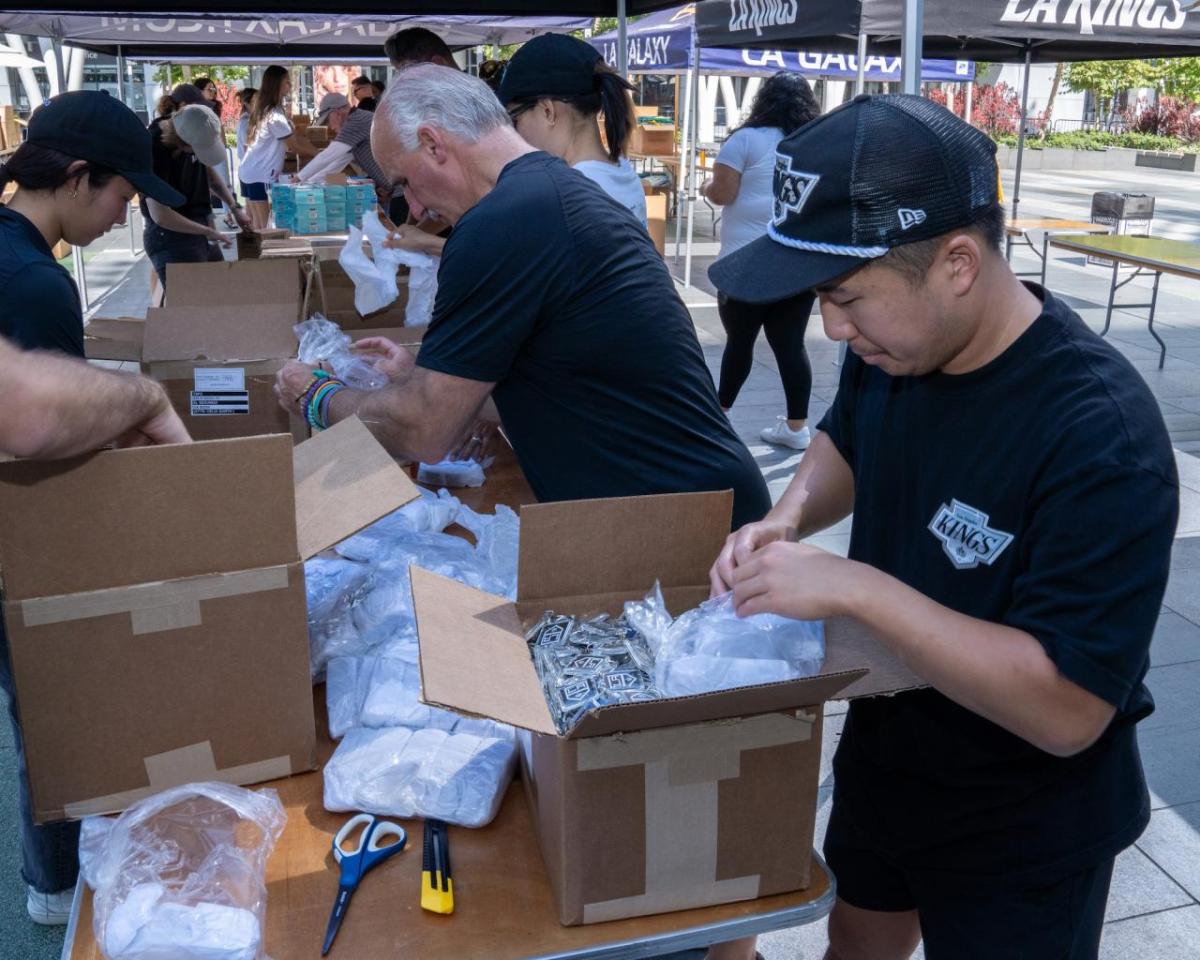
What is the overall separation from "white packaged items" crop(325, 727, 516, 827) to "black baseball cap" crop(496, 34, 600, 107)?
6.38 feet

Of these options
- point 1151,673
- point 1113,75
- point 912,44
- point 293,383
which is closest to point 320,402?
point 293,383

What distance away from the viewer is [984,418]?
1.22 m

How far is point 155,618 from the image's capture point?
4.58 feet

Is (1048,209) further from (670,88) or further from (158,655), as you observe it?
(158,655)

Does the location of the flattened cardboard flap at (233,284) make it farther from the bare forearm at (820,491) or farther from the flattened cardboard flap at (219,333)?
the bare forearm at (820,491)

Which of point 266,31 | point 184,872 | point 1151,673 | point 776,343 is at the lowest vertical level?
point 1151,673

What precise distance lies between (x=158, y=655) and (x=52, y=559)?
18 centimetres

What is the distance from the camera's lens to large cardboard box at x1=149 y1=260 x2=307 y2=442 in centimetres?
298

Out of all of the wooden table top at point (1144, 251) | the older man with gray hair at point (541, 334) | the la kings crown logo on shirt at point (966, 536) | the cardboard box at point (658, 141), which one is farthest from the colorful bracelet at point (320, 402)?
the cardboard box at point (658, 141)

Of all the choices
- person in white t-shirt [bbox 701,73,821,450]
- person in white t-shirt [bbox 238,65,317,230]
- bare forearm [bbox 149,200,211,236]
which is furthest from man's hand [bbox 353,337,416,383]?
person in white t-shirt [bbox 238,65,317,230]

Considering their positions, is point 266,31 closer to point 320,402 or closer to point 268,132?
point 268,132

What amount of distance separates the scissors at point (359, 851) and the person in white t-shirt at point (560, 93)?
6.07 ft

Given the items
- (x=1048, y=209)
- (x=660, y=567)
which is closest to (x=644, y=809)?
(x=660, y=567)

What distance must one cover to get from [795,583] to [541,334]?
910 mm
